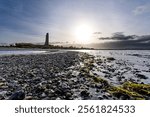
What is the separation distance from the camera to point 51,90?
6.16 metres

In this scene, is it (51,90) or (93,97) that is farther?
(51,90)

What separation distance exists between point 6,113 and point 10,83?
311 centimetres

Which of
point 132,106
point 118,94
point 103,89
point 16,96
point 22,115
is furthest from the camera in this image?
point 103,89

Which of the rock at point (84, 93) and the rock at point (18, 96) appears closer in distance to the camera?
the rock at point (18, 96)

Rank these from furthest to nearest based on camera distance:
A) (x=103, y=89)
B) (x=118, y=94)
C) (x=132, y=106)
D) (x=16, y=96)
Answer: (x=103, y=89), (x=118, y=94), (x=16, y=96), (x=132, y=106)

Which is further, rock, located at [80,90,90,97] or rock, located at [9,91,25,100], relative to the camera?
rock, located at [80,90,90,97]

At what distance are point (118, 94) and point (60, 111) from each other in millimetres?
2488

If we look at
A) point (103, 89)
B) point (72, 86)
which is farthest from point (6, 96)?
point (103, 89)

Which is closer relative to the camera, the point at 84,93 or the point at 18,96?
the point at 18,96

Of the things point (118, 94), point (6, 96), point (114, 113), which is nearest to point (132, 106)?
point (114, 113)

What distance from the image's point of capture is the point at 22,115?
4.23 metres

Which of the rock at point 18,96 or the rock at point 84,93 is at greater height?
the rock at point 18,96

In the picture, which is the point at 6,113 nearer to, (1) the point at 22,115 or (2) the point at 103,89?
(1) the point at 22,115

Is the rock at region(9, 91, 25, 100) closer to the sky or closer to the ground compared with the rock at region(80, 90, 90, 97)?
closer to the sky
